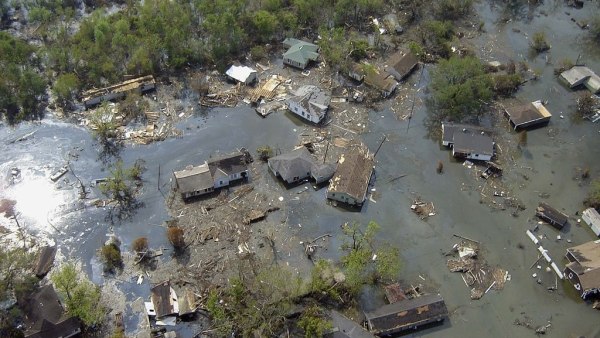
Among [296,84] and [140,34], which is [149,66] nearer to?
[140,34]

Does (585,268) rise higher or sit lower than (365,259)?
lower

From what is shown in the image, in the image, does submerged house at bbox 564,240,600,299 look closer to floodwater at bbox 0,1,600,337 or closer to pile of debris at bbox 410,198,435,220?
floodwater at bbox 0,1,600,337

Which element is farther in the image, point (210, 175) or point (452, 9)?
point (452, 9)

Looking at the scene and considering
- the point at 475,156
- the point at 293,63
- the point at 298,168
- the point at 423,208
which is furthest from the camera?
the point at 293,63

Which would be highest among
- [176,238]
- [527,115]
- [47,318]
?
[527,115]

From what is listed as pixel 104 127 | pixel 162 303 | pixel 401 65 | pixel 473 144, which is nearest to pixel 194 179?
pixel 104 127

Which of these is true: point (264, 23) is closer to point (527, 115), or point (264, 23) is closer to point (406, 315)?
point (527, 115)
